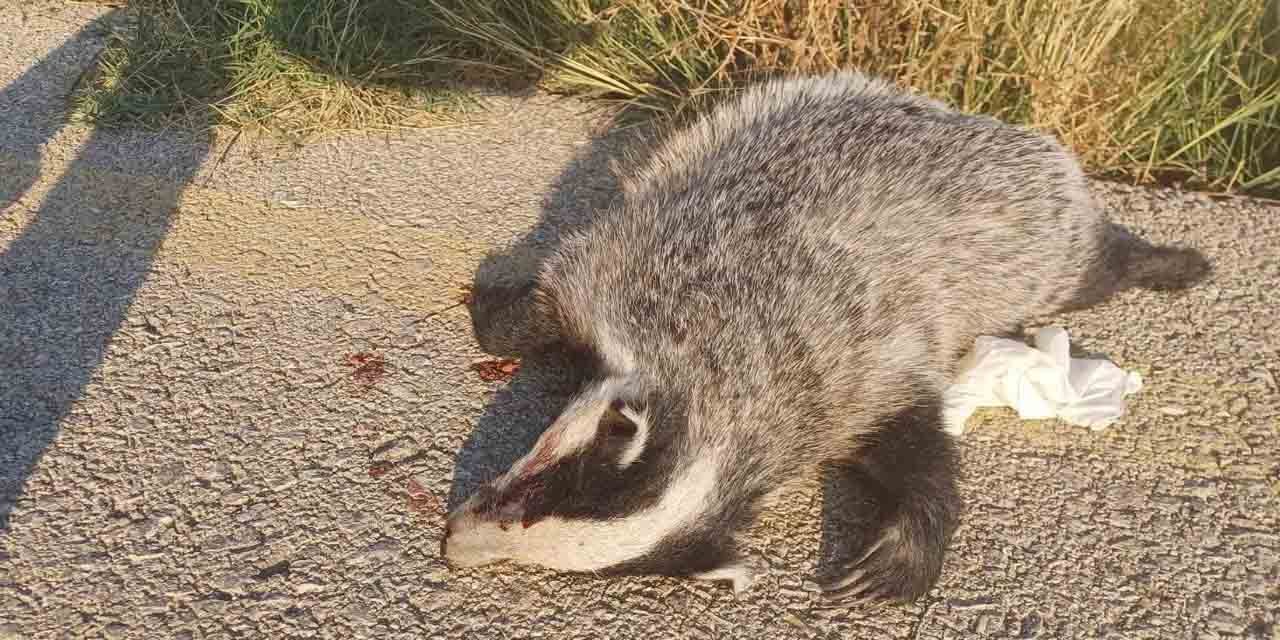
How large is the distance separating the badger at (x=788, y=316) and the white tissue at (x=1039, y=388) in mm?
126

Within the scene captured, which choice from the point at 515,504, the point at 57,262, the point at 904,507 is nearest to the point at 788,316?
the point at 904,507

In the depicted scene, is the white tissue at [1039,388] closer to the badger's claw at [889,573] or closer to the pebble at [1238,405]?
the pebble at [1238,405]

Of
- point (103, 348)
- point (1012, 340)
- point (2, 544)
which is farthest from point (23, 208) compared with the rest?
point (1012, 340)

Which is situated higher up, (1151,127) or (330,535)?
(1151,127)

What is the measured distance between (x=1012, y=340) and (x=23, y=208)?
13.6 ft

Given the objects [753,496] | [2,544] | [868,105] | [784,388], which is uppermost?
[868,105]

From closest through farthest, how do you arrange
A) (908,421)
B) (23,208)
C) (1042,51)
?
1. (908,421)
2. (23,208)
3. (1042,51)

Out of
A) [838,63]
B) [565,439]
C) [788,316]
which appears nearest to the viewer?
[565,439]

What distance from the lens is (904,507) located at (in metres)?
2.93

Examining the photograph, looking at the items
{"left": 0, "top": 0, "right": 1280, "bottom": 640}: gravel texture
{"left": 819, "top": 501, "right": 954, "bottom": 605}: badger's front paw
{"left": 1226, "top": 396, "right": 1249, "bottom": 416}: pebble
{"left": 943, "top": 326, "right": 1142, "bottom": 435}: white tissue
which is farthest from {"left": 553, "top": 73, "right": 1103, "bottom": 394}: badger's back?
{"left": 1226, "top": 396, "right": 1249, "bottom": 416}: pebble

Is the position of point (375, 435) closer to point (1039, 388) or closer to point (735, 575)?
point (735, 575)

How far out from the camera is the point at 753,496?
9.26ft

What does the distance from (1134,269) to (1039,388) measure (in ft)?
3.10

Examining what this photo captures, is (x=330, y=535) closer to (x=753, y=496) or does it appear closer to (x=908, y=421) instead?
(x=753, y=496)
